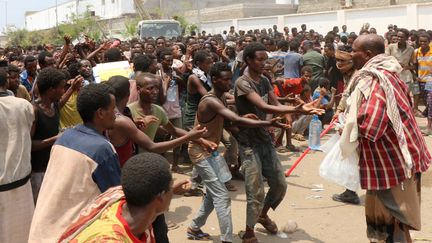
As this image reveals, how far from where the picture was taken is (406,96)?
401cm

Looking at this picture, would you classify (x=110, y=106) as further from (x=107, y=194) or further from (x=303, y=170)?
(x=303, y=170)

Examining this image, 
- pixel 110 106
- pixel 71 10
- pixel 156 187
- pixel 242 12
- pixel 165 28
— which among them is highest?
pixel 71 10

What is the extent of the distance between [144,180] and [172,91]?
561 centimetres

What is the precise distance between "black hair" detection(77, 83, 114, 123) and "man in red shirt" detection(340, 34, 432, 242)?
186 centimetres

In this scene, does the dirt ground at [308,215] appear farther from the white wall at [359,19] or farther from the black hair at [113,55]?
the white wall at [359,19]

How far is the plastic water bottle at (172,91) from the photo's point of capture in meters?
7.61

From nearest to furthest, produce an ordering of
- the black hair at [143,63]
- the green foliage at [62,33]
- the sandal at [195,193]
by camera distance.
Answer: the black hair at [143,63] < the sandal at [195,193] < the green foliage at [62,33]

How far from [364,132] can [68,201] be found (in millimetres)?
2170

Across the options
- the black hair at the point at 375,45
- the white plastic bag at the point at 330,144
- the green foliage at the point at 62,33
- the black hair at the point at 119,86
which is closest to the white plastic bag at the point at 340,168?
the white plastic bag at the point at 330,144

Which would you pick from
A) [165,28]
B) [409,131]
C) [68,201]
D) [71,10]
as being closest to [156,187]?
[68,201]

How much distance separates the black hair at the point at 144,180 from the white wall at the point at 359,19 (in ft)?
71.8

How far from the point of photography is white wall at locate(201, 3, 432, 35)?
72.6ft

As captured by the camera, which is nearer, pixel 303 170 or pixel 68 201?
pixel 68 201

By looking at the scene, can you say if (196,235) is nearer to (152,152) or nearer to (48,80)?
(152,152)
